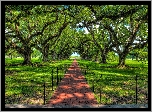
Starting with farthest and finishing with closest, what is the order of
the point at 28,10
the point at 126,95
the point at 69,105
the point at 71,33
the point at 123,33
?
→ the point at 71,33 < the point at 123,33 < the point at 28,10 < the point at 126,95 < the point at 69,105

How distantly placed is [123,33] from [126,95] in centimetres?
2595

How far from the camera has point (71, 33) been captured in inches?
3063

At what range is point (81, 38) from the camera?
79.7 m

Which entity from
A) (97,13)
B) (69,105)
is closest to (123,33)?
(97,13)

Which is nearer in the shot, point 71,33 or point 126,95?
point 126,95
